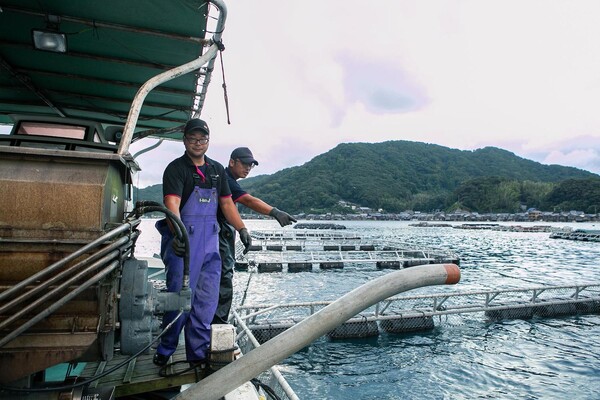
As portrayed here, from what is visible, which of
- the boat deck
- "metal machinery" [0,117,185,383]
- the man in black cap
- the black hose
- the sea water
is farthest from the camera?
the sea water

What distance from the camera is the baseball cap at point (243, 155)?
4.35m

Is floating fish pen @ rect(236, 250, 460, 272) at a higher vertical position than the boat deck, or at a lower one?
lower

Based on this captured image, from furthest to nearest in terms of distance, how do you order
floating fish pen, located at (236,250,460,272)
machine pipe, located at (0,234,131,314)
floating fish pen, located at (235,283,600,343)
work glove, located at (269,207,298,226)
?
1. floating fish pen, located at (236,250,460,272)
2. floating fish pen, located at (235,283,600,343)
3. work glove, located at (269,207,298,226)
4. machine pipe, located at (0,234,131,314)

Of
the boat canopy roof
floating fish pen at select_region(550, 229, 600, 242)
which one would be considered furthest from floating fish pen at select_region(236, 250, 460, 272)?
floating fish pen at select_region(550, 229, 600, 242)

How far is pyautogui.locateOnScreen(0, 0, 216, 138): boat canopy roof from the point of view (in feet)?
10.3

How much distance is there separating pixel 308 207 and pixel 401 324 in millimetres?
181809

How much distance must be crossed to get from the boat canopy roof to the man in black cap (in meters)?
1.10

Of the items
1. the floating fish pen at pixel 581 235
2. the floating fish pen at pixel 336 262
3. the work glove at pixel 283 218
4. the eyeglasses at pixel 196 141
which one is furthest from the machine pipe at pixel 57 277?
the floating fish pen at pixel 581 235

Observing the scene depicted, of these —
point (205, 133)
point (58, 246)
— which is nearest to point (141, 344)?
point (58, 246)

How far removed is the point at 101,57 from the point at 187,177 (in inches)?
75.5

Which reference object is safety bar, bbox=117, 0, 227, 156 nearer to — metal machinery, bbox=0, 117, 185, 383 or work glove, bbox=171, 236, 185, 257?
metal machinery, bbox=0, 117, 185, 383

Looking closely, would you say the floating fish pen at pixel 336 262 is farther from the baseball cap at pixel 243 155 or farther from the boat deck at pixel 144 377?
the boat deck at pixel 144 377

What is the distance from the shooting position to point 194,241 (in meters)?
3.19

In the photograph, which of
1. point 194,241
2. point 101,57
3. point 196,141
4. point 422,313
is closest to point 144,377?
point 194,241
